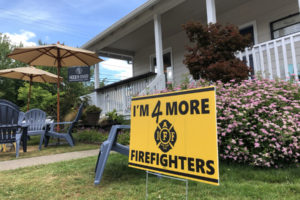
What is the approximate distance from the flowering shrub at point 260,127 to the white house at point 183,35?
7.58 feet

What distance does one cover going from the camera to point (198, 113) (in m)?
1.70

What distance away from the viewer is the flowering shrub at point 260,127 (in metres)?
2.63

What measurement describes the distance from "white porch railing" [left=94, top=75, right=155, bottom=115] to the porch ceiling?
1945mm

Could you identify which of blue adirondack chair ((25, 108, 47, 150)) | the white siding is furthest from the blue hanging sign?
the white siding

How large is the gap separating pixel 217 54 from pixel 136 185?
3.40 metres

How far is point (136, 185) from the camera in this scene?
2418mm

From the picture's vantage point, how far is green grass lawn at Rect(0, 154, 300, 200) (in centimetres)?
207

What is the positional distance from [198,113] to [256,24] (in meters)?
7.01

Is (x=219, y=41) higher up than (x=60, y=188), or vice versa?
(x=219, y=41)

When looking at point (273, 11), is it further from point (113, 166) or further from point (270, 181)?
point (113, 166)

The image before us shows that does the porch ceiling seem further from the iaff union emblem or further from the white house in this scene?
the iaff union emblem

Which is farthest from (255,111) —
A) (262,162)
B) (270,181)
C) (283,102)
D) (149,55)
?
(149,55)

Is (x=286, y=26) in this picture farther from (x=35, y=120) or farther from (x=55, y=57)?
(x=35, y=120)

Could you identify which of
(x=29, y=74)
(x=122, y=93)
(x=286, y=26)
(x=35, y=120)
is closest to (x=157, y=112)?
(x=35, y=120)
